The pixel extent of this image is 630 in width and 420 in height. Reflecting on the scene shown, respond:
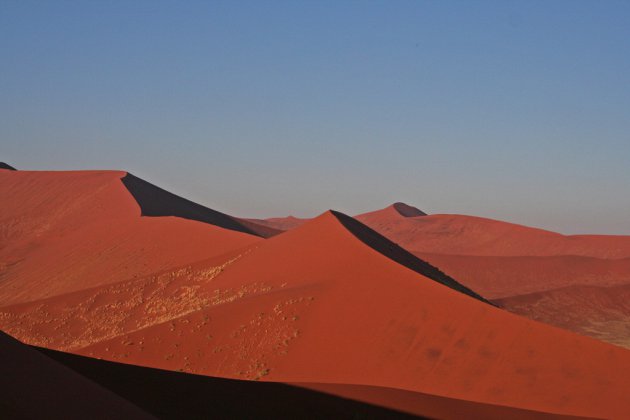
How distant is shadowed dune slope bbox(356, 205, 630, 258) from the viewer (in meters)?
76.8

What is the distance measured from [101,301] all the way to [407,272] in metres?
14.0

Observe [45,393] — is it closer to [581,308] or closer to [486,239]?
[581,308]

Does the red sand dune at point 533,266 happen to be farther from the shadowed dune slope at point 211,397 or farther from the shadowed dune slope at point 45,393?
the shadowed dune slope at point 45,393

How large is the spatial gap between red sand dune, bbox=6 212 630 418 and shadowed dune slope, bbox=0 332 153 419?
4977 mm

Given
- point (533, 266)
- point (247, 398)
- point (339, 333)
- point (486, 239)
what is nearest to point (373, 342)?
point (339, 333)

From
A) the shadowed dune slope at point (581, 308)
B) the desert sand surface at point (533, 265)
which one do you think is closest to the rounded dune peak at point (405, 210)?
the desert sand surface at point (533, 265)

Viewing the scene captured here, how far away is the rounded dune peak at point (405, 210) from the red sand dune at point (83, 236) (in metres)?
54.8

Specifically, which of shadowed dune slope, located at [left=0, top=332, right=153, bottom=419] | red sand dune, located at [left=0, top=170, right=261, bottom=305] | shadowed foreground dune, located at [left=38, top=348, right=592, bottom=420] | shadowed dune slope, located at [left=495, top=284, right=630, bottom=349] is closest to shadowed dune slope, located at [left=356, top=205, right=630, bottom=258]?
shadowed dune slope, located at [left=495, top=284, right=630, bottom=349]

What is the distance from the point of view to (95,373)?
11281 mm

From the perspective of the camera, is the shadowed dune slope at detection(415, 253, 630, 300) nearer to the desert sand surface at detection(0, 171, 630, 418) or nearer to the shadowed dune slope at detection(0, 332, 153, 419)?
the desert sand surface at detection(0, 171, 630, 418)

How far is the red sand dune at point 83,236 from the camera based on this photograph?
3800 centimetres

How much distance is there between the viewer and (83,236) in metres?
46.9

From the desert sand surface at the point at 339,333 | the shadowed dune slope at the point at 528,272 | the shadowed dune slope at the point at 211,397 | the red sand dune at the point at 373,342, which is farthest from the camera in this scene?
the shadowed dune slope at the point at 528,272

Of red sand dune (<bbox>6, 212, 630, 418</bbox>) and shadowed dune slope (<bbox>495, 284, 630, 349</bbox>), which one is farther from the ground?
shadowed dune slope (<bbox>495, 284, 630, 349</bbox>)
